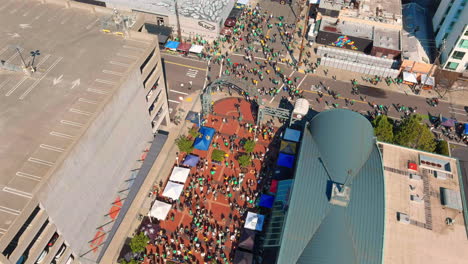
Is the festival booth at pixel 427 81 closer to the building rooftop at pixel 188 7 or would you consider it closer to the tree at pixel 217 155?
the tree at pixel 217 155

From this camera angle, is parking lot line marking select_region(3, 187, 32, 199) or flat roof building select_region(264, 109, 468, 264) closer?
parking lot line marking select_region(3, 187, 32, 199)

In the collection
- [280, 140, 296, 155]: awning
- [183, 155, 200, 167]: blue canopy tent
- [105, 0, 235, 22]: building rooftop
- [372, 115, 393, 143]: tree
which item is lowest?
[183, 155, 200, 167]: blue canopy tent

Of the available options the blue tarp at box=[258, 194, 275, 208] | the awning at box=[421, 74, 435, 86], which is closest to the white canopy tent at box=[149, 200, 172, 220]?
the blue tarp at box=[258, 194, 275, 208]

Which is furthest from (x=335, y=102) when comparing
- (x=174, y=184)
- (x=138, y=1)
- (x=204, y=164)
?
(x=138, y=1)

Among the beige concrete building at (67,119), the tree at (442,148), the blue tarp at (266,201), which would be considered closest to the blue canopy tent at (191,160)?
the beige concrete building at (67,119)

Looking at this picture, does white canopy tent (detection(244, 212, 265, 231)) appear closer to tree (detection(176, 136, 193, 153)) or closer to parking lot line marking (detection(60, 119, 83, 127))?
tree (detection(176, 136, 193, 153))

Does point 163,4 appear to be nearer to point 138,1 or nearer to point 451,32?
point 138,1
